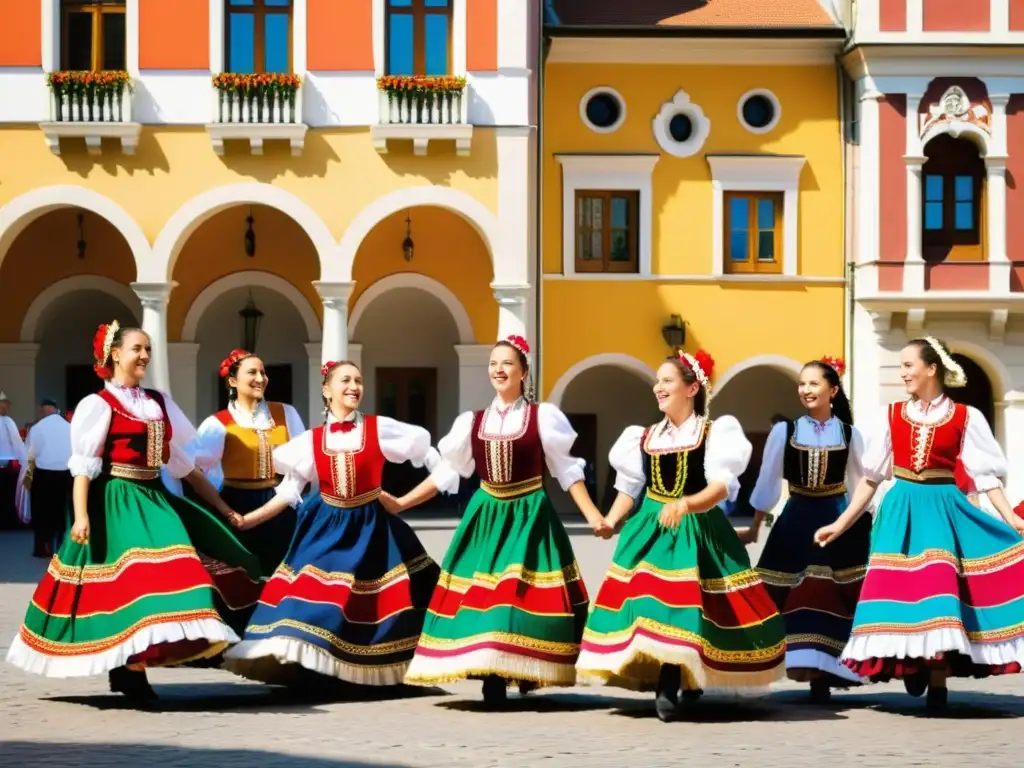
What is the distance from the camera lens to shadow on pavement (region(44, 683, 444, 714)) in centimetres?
970

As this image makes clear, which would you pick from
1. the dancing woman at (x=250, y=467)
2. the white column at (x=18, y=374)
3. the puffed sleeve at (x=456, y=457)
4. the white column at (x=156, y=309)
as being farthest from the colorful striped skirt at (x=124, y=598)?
the white column at (x=18, y=374)

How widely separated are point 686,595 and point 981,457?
5.64 feet

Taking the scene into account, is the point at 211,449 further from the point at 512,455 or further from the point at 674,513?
the point at 674,513

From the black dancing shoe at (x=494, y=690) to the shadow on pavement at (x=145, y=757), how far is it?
67.9 inches

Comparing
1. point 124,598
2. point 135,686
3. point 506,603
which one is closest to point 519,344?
point 506,603

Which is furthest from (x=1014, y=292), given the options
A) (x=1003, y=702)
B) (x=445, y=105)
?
(x=1003, y=702)

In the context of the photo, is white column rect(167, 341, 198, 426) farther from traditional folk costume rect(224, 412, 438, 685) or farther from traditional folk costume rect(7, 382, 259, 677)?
traditional folk costume rect(7, 382, 259, 677)

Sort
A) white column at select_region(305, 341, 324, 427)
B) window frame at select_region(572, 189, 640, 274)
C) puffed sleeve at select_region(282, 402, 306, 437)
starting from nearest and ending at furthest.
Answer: puffed sleeve at select_region(282, 402, 306, 437) < white column at select_region(305, 341, 324, 427) < window frame at select_region(572, 189, 640, 274)

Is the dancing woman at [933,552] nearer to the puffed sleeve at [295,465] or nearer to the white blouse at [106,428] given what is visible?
the puffed sleeve at [295,465]

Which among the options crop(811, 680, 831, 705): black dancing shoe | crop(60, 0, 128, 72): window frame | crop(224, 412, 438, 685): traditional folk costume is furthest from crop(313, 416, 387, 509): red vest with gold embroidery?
crop(60, 0, 128, 72): window frame

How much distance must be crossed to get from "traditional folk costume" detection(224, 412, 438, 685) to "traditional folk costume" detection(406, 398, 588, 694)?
263 mm

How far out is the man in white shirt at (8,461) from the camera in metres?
23.6

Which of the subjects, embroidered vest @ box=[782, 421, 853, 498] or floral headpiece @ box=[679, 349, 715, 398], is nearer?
floral headpiece @ box=[679, 349, 715, 398]

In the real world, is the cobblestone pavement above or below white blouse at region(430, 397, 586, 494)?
below
